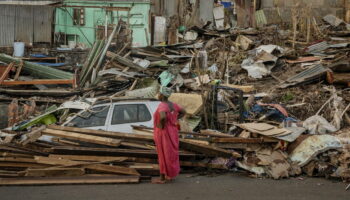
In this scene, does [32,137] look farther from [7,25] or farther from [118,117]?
[7,25]

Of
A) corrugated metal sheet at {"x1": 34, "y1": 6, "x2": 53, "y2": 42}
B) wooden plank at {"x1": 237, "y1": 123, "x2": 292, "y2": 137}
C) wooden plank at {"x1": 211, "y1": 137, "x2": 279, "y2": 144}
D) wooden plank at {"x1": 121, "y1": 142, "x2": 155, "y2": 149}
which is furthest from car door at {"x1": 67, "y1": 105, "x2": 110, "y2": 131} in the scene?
corrugated metal sheet at {"x1": 34, "y1": 6, "x2": 53, "y2": 42}

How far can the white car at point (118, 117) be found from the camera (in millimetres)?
9586

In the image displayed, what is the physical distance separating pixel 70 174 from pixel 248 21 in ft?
56.2

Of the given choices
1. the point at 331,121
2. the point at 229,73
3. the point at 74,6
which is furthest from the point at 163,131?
the point at 74,6

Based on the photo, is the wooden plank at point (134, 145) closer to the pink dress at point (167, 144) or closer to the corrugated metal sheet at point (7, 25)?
the pink dress at point (167, 144)

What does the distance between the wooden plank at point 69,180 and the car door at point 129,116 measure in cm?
176

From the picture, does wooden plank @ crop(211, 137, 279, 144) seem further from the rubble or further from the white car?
the white car

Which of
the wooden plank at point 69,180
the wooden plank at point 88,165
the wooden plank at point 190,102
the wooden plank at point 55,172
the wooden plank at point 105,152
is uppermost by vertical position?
the wooden plank at point 190,102

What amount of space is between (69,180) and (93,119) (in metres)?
2.13

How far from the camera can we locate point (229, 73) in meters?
15.7

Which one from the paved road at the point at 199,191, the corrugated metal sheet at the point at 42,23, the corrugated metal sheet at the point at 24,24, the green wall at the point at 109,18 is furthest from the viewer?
the green wall at the point at 109,18

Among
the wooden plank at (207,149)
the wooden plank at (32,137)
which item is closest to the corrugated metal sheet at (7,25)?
the wooden plank at (32,137)

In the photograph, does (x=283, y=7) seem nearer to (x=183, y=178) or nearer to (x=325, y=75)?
(x=325, y=75)

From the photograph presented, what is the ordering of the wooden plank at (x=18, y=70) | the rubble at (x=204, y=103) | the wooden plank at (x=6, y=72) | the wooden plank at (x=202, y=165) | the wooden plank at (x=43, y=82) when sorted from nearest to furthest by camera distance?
the rubble at (x=204, y=103), the wooden plank at (x=202, y=165), the wooden plank at (x=43, y=82), the wooden plank at (x=6, y=72), the wooden plank at (x=18, y=70)
